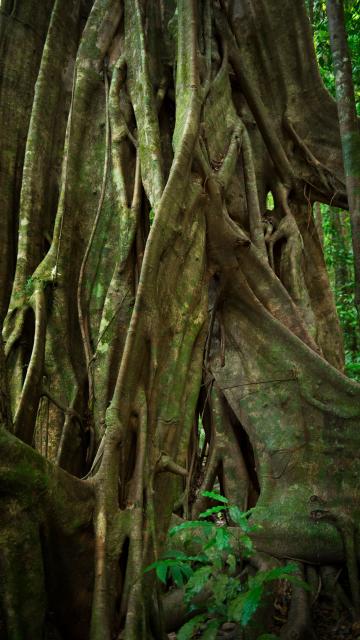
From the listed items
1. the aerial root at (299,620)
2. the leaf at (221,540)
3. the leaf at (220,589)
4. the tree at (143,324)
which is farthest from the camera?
the aerial root at (299,620)

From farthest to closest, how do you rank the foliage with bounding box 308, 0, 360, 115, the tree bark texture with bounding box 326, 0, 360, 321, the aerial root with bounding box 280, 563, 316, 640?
the foliage with bounding box 308, 0, 360, 115 < the tree bark texture with bounding box 326, 0, 360, 321 < the aerial root with bounding box 280, 563, 316, 640

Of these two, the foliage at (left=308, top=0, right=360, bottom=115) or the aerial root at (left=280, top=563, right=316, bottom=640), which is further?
the foliage at (left=308, top=0, right=360, bottom=115)

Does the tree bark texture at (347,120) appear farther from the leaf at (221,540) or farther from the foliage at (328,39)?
the foliage at (328,39)

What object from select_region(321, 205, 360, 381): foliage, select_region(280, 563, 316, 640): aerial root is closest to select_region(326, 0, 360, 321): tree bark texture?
select_region(280, 563, 316, 640): aerial root

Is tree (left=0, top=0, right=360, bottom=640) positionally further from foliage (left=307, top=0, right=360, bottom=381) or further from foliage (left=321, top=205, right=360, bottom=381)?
foliage (left=321, top=205, right=360, bottom=381)

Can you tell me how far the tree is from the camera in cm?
231

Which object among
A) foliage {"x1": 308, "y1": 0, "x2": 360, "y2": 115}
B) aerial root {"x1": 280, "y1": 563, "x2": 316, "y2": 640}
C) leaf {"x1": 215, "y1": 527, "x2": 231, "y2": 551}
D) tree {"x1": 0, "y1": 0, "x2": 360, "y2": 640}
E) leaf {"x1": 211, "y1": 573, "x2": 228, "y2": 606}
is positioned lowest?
aerial root {"x1": 280, "y1": 563, "x2": 316, "y2": 640}

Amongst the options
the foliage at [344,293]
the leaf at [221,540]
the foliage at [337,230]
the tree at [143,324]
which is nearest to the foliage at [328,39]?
the foliage at [337,230]

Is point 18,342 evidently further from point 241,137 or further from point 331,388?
point 241,137

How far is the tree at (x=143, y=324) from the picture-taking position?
7.57ft

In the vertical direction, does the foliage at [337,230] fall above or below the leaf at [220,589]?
above

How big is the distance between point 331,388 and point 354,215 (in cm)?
125

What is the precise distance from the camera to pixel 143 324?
3.00 m

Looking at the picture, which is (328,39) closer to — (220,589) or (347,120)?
(347,120)
